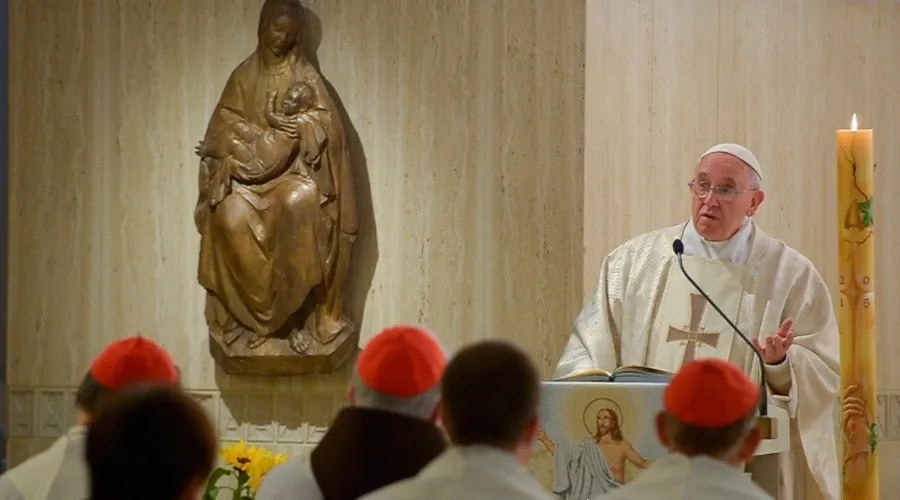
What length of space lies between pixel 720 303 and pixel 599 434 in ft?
4.97

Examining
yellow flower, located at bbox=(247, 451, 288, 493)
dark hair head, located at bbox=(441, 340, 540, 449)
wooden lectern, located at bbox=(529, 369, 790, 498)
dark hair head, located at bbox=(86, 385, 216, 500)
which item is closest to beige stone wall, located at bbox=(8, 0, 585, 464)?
yellow flower, located at bbox=(247, 451, 288, 493)

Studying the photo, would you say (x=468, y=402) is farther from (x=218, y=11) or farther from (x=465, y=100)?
(x=218, y=11)

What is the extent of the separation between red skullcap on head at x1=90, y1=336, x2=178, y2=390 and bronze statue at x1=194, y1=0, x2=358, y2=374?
14.3 feet

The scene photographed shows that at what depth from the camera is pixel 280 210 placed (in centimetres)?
829

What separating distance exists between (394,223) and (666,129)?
1515 mm

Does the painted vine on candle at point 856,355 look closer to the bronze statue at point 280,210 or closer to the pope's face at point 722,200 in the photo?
the pope's face at point 722,200

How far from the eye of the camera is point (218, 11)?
28.6 ft

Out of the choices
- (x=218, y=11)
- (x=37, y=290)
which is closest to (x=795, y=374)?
(x=218, y=11)

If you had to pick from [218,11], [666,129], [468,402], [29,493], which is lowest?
[29,493]

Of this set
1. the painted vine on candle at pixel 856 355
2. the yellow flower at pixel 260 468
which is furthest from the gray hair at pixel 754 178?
the yellow flower at pixel 260 468

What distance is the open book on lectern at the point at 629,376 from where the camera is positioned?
558 cm

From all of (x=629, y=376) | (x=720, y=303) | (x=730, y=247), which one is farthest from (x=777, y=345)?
(x=730, y=247)

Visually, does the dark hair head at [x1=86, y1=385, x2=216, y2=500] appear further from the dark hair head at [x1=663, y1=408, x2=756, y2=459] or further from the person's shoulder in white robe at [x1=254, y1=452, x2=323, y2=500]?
the dark hair head at [x1=663, y1=408, x2=756, y2=459]

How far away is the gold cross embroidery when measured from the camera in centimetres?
659
